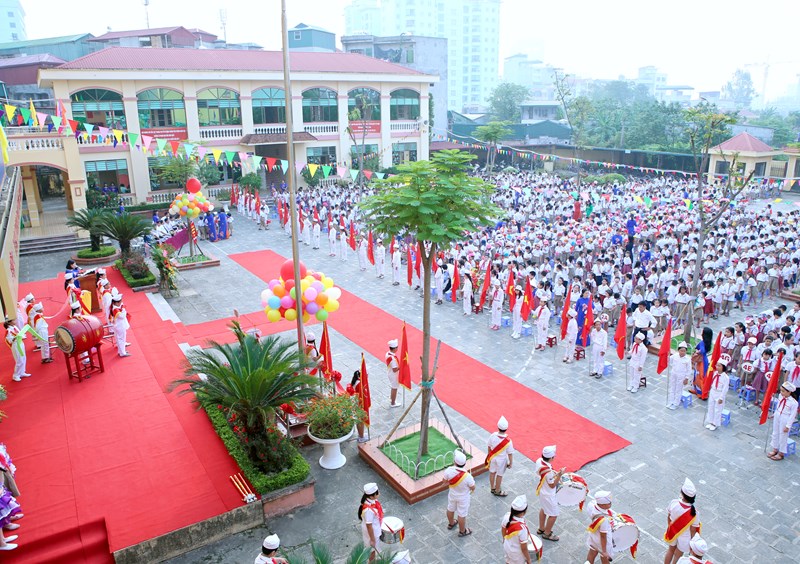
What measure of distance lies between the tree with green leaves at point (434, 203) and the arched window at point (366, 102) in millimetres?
30861

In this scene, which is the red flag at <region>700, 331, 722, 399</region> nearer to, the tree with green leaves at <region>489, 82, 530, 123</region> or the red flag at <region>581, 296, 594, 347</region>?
the red flag at <region>581, 296, 594, 347</region>

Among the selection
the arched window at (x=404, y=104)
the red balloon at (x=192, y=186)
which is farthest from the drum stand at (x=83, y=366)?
the arched window at (x=404, y=104)

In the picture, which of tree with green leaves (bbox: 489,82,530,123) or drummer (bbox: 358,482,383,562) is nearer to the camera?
drummer (bbox: 358,482,383,562)

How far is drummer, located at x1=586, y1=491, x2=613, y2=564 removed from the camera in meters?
6.93

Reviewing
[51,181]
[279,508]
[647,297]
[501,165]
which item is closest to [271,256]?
[647,297]

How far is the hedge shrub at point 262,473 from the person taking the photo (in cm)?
820

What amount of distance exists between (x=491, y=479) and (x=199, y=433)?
4662mm

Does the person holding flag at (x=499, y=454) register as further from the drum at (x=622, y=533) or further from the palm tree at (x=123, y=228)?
the palm tree at (x=123, y=228)

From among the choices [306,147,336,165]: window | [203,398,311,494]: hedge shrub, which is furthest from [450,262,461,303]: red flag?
[306,147,336,165]: window

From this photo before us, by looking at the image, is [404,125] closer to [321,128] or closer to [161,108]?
[321,128]

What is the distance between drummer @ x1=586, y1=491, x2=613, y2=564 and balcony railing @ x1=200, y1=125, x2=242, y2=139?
31.3 meters

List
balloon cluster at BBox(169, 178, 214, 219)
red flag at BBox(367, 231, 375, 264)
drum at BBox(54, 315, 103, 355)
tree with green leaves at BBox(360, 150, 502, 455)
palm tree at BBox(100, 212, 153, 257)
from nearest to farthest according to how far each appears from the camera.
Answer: tree with green leaves at BBox(360, 150, 502, 455) → drum at BBox(54, 315, 103, 355) → palm tree at BBox(100, 212, 153, 257) → balloon cluster at BBox(169, 178, 214, 219) → red flag at BBox(367, 231, 375, 264)

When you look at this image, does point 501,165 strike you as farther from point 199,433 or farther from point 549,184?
point 199,433

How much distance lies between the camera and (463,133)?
57.5 meters
